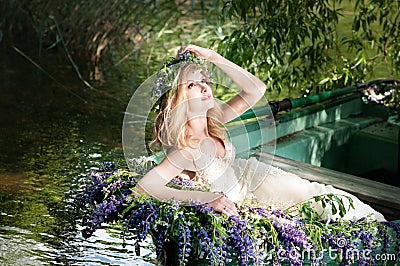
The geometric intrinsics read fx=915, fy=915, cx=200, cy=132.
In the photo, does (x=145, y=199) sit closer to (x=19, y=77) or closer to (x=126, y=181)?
(x=126, y=181)

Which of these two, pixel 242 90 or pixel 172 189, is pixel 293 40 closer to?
pixel 242 90

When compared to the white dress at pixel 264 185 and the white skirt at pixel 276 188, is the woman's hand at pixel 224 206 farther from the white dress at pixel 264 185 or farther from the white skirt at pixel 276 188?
the white skirt at pixel 276 188

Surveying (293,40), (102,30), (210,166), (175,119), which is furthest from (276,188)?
(102,30)

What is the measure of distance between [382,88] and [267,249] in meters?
2.23

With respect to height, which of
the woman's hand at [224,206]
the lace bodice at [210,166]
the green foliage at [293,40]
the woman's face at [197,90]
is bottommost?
the woman's hand at [224,206]

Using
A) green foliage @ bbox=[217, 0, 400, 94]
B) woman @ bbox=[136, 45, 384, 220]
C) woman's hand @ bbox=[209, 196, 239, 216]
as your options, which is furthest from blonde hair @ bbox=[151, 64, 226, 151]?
green foliage @ bbox=[217, 0, 400, 94]

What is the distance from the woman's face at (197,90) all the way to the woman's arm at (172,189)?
0.53 ft

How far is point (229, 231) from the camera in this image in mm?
2686

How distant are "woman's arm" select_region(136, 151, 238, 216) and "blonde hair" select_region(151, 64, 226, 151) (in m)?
0.05

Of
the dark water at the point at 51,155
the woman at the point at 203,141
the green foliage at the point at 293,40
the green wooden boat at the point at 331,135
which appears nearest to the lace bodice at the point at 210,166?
the woman at the point at 203,141

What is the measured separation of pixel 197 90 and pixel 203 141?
0.59 feet

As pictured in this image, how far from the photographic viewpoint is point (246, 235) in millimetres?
2678

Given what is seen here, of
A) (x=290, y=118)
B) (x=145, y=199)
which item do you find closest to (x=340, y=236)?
(x=145, y=199)

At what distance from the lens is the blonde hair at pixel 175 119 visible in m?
2.96
